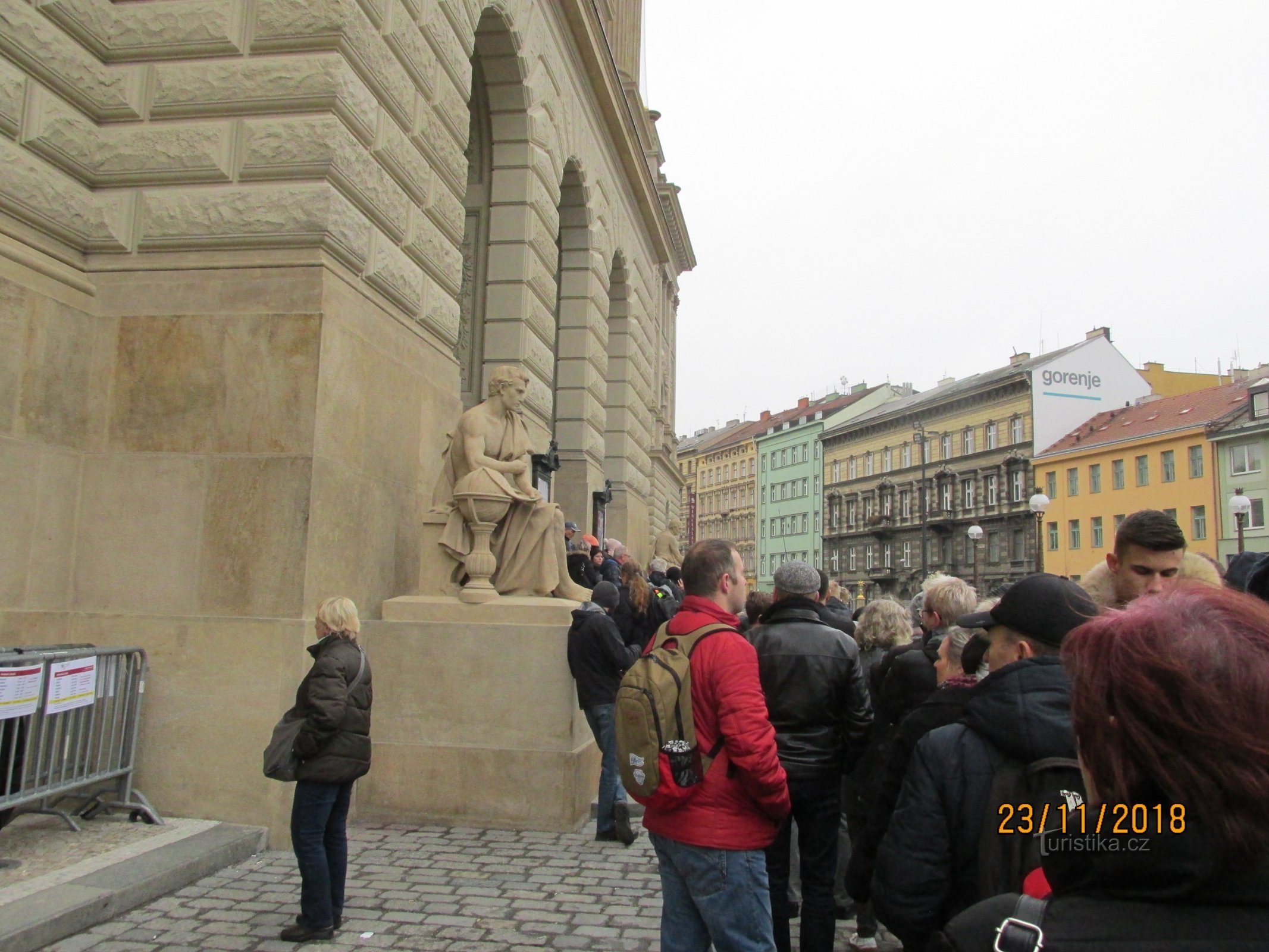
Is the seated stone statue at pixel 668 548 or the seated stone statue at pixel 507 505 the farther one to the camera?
the seated stone statue at pixel 668 548

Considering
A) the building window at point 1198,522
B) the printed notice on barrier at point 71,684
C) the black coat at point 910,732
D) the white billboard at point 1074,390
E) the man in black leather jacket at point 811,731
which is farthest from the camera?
the white billboard at point 1074,390

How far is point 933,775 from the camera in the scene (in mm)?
2516

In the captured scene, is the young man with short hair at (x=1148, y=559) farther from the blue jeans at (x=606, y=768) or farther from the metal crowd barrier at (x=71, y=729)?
the metal crowd barrier at (x=71, y=729)

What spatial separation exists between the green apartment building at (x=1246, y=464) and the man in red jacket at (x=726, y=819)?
48110 millimetres

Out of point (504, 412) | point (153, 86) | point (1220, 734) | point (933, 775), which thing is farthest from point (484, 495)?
point (1220, 734)

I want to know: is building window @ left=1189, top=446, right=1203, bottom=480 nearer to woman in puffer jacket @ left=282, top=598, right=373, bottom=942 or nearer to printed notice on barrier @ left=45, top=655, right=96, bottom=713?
woman in puffer jacket @ left=282, top=598, right=373, bottom=942

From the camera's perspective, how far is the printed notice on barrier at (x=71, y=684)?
5520 millimetres

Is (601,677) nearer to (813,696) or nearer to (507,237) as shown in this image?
(813,696)

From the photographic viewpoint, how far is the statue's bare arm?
805 centimetres

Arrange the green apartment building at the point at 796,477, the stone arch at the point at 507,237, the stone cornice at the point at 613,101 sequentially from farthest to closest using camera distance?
the green apartment building at the point at 796,477 → the stone cornice at the point at 613,101 → the stone arch at the point at 507,237

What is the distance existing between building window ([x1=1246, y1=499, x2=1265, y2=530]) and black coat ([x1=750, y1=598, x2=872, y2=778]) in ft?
159

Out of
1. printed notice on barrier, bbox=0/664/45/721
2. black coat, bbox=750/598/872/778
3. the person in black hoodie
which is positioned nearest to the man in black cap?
black coat, bbox=750/598/872/778

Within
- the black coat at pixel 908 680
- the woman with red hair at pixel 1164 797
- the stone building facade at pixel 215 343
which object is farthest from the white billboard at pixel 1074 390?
the woman with red hair at pixel 1164 797

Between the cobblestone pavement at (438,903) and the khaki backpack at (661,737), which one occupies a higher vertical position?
the khaki backpack at (661,737)
